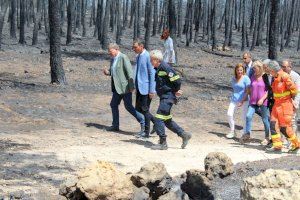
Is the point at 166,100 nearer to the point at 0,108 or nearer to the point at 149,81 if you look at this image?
the point at 149,81

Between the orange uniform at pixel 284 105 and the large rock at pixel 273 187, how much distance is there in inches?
141

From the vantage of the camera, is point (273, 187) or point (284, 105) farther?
point (284, 105)

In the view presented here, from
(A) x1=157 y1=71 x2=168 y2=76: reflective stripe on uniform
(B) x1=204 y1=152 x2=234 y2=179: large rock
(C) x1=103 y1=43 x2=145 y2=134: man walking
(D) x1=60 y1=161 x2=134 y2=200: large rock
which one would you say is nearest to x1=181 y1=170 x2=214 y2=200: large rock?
(B) x1=204 y1=152 x2=234 y2=179: large rock

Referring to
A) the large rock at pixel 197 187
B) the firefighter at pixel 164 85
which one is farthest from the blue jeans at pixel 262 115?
the large rock at pixel 197 187

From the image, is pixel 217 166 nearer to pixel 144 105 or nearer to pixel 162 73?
pixel 162 73

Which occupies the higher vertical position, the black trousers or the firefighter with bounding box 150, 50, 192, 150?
the firefighter with bounding box 150, 50, 192, 150

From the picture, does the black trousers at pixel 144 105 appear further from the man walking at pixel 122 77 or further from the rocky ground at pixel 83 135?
the rocky ground at pixel 83 135

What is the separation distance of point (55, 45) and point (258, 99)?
735 cm

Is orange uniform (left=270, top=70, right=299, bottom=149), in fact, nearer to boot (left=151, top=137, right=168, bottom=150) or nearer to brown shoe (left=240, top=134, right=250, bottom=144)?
brown shoe (left=240, top=134, right=250, bottom=144)

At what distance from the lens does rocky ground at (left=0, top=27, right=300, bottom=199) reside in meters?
7.30

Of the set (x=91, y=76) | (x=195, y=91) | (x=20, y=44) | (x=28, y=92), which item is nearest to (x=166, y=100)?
(x=28, y=92)

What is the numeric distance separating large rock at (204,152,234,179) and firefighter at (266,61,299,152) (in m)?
1.93

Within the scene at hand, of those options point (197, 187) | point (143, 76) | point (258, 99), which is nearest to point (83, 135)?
point (143, 76)

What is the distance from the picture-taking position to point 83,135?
10.2m
